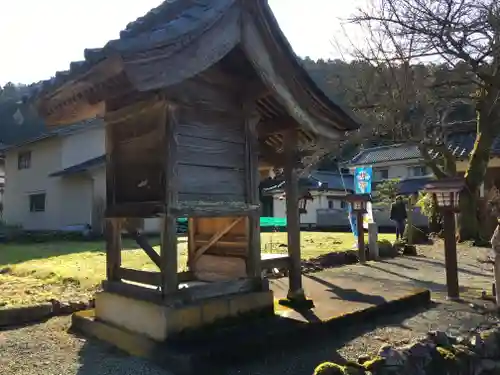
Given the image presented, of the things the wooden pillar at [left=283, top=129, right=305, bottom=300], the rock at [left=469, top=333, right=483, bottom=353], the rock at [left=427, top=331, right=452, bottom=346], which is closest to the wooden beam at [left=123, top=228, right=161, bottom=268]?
the wooden pillar at [left=283, top=129, right=305, bottom=300]

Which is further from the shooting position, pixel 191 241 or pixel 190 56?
pixel 191 241

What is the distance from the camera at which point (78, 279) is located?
373 inches

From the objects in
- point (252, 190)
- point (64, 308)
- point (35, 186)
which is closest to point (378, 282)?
point (252, 190)

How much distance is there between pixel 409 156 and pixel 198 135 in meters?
38.9

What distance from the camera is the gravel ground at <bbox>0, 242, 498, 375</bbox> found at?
4461 mm

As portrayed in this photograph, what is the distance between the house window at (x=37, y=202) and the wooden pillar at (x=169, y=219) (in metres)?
23.2

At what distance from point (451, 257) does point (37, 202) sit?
79.3ft

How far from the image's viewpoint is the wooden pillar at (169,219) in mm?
4730

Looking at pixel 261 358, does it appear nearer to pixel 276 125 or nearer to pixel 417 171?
pixel 276 125

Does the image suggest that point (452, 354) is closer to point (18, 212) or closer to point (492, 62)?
point (492, 62)

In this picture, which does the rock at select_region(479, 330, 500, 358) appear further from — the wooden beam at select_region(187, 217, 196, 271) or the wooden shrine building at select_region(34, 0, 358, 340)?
the wooden beam at select_region(187, 217, 196, 271)

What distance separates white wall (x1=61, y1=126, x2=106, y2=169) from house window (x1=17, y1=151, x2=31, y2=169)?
145 inches

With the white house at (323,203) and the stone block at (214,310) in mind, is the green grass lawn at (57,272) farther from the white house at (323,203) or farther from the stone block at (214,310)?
the white house at (323,203)

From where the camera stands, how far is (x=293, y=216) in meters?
6.38
